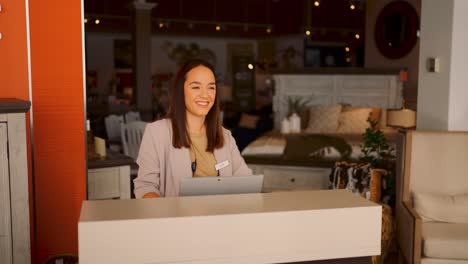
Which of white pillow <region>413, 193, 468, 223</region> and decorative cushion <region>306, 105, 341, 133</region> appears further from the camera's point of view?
decorative cushion <region>306, 105, 341, 133</region>

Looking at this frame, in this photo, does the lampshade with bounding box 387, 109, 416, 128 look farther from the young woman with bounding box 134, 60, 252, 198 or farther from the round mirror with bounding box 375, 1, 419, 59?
the round mirror with bounding box 375, 1, 419, 59

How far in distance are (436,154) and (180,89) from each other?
2.64m

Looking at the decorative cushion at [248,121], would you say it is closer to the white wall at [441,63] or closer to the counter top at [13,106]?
the white wall at [441,63]

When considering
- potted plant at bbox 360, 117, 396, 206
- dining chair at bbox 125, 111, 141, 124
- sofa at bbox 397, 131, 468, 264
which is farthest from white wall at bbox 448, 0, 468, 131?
dining chair at bbox 125, 111, 141, 124

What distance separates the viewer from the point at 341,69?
31.2ft

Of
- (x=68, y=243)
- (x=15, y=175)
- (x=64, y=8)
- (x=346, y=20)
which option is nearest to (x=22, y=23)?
(x=64, y=8)

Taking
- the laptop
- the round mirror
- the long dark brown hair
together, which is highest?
the round mirror

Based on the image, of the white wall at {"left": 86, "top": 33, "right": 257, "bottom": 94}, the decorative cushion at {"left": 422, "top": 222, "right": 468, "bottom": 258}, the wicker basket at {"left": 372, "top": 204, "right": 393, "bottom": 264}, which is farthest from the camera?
the white wall at {"left": 86, "top": 33, "right": 257, "bottom": 94}

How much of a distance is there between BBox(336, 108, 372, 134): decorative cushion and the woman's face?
6180mm

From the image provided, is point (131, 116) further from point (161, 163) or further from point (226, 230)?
point (226, 230)

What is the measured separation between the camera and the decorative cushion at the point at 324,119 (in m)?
8.70

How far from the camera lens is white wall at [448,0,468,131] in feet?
15.6

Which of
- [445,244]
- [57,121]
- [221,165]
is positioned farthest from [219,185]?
[445,244]

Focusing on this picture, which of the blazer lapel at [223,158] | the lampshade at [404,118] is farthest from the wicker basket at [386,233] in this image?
the blazer lapel at [223,158]
